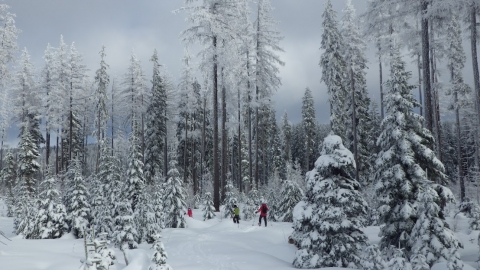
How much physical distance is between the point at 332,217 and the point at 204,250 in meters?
5.10

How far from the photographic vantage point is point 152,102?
3891 centimetres

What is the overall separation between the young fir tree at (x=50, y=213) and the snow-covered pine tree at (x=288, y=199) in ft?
39.2

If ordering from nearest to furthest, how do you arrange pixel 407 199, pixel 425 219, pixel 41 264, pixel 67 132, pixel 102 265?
pixel 102 265 → pixel 41 264 → pixel 425 219 → pixel 407 199 → pixel 67 132

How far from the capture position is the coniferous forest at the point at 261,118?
10219mm

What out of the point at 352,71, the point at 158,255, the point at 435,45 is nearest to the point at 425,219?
the point at 158,255

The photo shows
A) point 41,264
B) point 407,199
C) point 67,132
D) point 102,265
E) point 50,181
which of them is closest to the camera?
point 102,265

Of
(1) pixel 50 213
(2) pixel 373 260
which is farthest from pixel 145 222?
(2) pixel 373 260

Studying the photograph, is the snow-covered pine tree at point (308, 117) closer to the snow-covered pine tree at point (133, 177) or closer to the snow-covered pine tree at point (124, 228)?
the snow-covered pine tree at point (133, 177)

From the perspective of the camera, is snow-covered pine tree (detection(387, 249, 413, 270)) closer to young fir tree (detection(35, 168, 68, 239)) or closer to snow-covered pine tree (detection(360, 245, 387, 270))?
snow-covered pine tree (detection(360, 245, 387, 270))

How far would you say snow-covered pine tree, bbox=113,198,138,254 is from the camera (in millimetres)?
12992

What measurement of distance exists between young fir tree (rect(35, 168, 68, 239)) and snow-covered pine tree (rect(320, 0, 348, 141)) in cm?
2099

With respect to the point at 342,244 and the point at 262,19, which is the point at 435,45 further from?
the point at 262,19

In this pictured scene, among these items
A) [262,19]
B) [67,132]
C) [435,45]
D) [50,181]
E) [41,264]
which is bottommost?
[41,264]

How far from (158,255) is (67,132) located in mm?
36500
